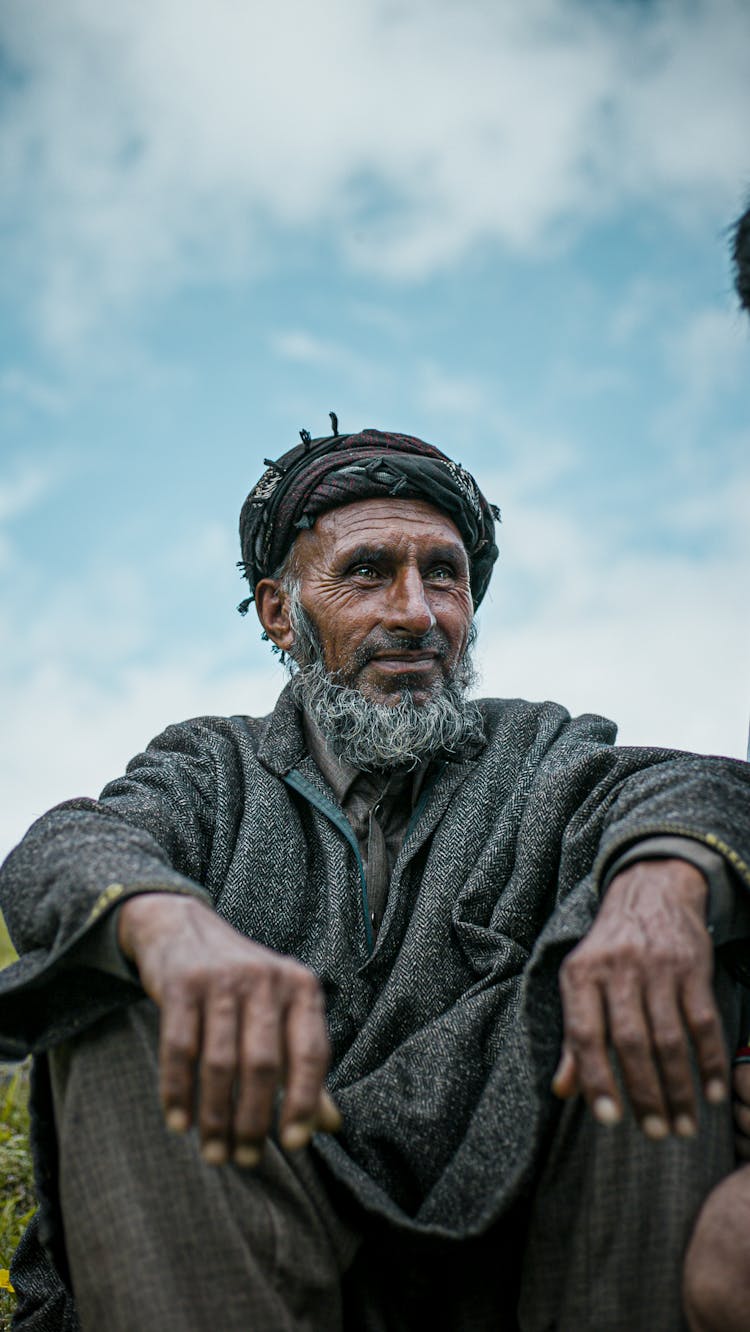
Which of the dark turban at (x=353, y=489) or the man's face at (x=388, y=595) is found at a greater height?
the dark turban at (x=353, y=489)

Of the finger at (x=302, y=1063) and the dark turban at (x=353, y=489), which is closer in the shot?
the finger at (x=302, y=1063)

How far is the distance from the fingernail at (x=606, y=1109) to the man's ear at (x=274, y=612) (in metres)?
2.50

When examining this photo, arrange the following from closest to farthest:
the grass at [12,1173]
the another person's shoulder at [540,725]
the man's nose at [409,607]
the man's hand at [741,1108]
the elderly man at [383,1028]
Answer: the elderly man at [383,1028] < the man's hand at [741,1108] < the another person's shoulder at [540,725] < the grass at [12,1173] < the man's nose at [409,607]

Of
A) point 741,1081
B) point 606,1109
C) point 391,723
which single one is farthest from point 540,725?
point 606,1109

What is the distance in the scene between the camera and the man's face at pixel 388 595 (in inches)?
139

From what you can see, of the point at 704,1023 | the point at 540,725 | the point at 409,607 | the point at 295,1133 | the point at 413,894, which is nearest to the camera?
the point at 295,1133

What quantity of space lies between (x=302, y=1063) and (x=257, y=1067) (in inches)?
2.8

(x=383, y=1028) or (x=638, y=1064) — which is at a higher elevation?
(x=383, y=1028)

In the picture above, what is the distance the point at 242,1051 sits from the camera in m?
1.73

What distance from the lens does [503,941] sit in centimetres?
270

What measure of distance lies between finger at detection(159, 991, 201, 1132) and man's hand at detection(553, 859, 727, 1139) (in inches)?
24.4

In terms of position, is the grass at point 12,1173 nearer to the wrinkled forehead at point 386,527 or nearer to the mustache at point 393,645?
the mustache at point 393,645

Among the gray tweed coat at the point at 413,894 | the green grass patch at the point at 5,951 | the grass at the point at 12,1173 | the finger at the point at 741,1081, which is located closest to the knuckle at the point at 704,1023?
the gray tweed coat at the point at 413,894

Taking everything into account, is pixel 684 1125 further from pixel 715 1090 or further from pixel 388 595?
pixel 388 595
